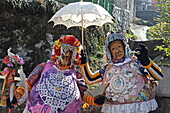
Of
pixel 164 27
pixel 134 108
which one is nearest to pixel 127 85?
pixel 134 108

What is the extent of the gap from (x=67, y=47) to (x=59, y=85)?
0.48 meters

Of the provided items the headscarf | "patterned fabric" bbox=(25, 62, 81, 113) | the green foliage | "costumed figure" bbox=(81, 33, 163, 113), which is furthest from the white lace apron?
the green foliage

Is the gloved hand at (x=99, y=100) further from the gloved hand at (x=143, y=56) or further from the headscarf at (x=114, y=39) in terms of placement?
the gloved hand at (x=143, y=56)

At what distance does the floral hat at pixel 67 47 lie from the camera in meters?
3.27

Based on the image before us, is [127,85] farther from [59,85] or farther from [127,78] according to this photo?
[59,85]

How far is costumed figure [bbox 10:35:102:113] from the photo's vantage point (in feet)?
10.0

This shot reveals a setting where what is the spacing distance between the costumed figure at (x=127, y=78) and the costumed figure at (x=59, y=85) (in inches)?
9.8

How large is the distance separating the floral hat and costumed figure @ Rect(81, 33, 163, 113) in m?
0.38

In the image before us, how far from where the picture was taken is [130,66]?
129 inches

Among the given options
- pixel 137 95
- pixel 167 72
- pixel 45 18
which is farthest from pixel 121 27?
pixel 137 95

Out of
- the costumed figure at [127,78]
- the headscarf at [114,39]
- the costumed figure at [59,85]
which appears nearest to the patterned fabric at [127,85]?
the costumed figure at [127,78]

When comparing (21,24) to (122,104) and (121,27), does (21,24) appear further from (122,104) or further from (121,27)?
(121,27)

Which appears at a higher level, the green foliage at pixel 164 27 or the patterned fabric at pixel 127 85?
the green foliage at pixel 164 27

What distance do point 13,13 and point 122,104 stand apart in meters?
3.97
